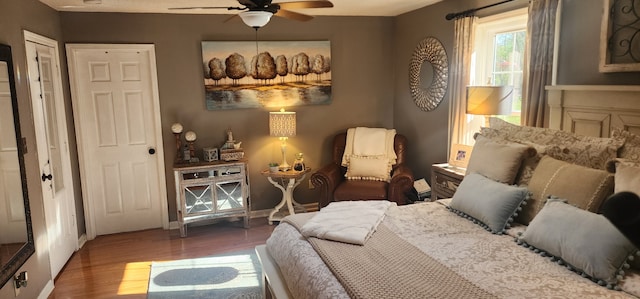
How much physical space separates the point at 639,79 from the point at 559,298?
1552 mm

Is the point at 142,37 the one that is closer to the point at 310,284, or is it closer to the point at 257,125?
the point at 257,125

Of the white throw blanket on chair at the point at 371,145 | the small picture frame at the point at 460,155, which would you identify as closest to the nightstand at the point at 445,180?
the small picture frame at the point at 460,155

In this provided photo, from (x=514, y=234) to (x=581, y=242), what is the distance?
0.50m

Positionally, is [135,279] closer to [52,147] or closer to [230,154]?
[52,147]

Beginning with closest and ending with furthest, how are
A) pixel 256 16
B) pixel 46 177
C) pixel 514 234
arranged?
pixel 514 234, pixel 256 16, pixel 46 177

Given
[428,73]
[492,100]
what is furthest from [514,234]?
[428,73]

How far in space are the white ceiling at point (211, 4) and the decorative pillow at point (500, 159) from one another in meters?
2.05

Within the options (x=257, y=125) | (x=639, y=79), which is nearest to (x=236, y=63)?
(x=257, y=125)

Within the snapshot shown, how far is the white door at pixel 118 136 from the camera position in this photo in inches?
175

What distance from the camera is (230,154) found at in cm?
471

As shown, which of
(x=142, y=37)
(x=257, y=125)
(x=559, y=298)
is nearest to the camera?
(x=559, y=298)

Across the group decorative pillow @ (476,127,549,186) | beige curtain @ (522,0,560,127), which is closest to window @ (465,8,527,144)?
beige curtain @ (522,0,560,127)

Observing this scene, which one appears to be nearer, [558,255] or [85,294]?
[558,255]

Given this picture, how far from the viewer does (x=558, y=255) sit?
6.76ft
